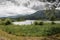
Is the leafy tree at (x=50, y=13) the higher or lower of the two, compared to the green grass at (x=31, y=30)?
higher

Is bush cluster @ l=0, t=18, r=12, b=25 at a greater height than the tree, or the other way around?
the tree

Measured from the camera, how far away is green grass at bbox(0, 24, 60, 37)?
9.12 ft

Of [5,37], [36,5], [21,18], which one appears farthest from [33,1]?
[5,37]

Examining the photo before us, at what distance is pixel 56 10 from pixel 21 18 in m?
0.71

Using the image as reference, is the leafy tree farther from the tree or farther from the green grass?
the green grass

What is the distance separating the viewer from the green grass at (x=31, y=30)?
2.78 m

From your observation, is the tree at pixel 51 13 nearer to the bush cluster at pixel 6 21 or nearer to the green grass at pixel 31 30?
the green grass at pixel 31 30

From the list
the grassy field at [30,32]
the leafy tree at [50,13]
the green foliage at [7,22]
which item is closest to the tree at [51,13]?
the leafy tree at [50,13]

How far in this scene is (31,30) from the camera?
2807 mm

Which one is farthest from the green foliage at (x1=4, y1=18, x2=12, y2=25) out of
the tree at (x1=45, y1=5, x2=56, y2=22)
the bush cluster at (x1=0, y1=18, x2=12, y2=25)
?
the tree at (x1=45, y1=5, x2=56, y2=22)

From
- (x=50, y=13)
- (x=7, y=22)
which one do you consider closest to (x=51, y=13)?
(x=50, y=13)

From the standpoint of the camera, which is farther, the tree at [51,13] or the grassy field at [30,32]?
the tree at [51,13]

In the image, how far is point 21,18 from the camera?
2914mm

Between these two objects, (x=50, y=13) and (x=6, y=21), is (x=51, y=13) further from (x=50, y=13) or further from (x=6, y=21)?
(x=6, y=21)
